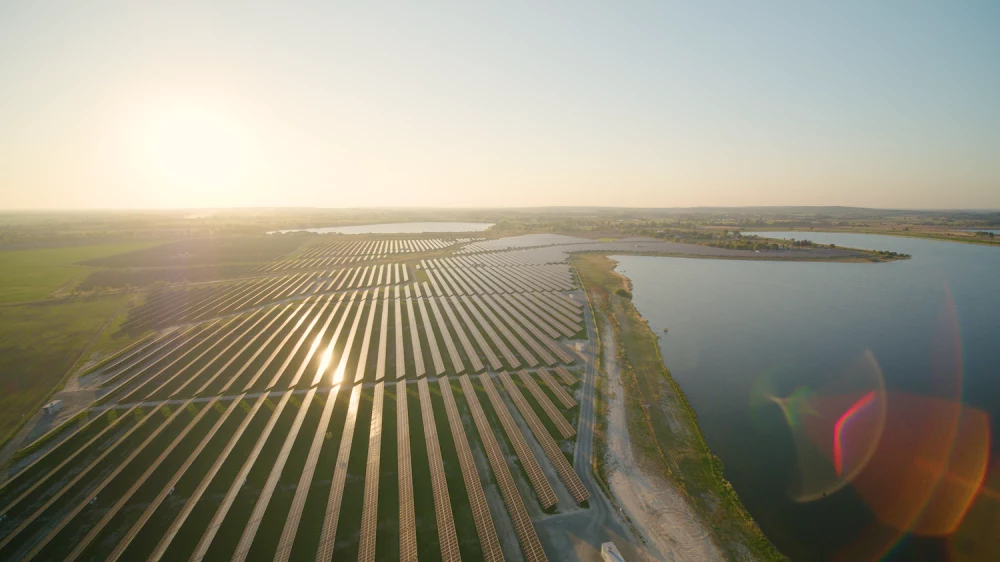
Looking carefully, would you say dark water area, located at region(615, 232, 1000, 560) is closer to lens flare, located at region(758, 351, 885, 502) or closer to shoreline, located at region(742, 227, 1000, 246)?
lens flare, located at region(758, 351, 885, 502)

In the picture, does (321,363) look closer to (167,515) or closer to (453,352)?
(453,352)

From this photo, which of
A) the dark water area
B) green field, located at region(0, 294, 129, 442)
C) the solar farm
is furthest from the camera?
green field, located at region(0, 294, 129, 442)

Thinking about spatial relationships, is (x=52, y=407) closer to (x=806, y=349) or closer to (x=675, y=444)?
(x=675, y=444)

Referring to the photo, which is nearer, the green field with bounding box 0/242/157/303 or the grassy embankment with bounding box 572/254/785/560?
the grassy embankment with bounding box 572/254/785/560

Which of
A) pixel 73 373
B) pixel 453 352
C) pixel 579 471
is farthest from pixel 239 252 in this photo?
pixel 579 471


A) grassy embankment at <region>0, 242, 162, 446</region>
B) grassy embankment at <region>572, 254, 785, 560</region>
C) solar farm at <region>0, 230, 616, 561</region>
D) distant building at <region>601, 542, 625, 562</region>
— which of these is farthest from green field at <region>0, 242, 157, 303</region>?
grassy embankment at <region>572, 254, 785, 560</region>

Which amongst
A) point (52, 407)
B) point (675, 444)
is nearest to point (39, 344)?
point (52, 407)

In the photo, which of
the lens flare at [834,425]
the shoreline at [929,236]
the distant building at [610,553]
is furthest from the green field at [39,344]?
the shoreline at [929,236]
